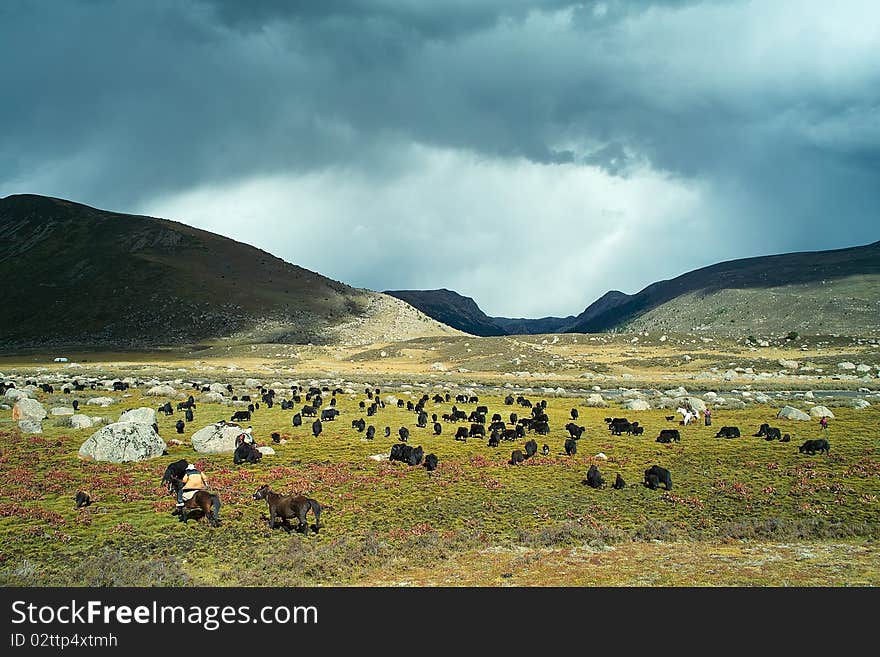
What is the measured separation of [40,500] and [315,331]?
529ft

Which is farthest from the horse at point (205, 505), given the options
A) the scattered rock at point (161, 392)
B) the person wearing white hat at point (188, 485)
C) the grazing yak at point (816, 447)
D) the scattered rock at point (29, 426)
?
the scattered rock at point (161, 392)

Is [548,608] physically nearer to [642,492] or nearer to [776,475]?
[642,492]

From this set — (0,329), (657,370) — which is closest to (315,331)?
(0,329)

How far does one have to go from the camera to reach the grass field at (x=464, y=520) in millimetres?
15266

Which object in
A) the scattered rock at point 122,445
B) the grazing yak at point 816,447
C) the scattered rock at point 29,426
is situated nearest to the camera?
the scattered rock at point 122,445

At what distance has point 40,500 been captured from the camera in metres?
21.4

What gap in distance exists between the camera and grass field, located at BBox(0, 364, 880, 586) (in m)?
15.3

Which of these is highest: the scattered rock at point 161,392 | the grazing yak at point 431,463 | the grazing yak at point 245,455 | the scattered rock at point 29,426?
the scattered rock at point 29,426

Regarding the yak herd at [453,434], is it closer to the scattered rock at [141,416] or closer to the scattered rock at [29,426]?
the scattered rock at [141,416]

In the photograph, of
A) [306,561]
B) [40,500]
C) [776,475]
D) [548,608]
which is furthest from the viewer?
[776,475]

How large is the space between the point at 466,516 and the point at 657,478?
10076 mm

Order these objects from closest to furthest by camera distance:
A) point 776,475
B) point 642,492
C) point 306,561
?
point 306,561 → point 642,492 → point 776,475

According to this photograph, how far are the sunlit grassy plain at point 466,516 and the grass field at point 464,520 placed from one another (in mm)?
89

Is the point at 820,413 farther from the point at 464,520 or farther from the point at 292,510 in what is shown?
the point at 292,510
